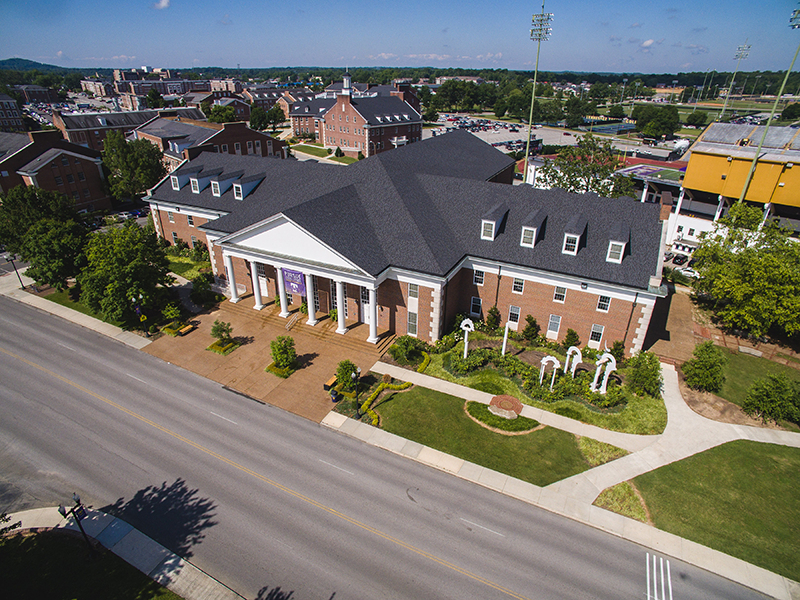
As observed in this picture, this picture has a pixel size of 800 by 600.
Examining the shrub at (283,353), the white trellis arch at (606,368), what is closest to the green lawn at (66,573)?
the shrub at (283,353)

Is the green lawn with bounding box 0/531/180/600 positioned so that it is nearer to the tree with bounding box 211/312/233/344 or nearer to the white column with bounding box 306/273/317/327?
the tree with bounding box 211/312/233/344

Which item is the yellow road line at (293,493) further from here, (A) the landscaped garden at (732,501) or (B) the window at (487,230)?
(B) the window at (487,230)

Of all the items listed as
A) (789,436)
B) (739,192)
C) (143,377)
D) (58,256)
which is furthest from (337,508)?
(739,192)

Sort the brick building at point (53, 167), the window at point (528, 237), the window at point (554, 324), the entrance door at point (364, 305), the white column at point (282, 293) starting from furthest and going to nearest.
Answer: the brick building at point (53, 167)
the entrance door at point (364, 305)
the white column at point (282, 293)
the window at point (554, 324)
the window at point (528, 237)

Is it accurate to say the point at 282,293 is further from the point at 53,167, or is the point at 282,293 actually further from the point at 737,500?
the point at 53,167

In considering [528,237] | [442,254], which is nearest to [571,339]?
[528,237]

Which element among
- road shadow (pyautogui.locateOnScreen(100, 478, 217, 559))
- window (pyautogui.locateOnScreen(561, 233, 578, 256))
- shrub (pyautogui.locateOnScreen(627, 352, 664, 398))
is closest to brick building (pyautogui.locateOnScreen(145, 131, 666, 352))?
window (pyautogui.locateOnScreen(561, 233, 578, 256))
